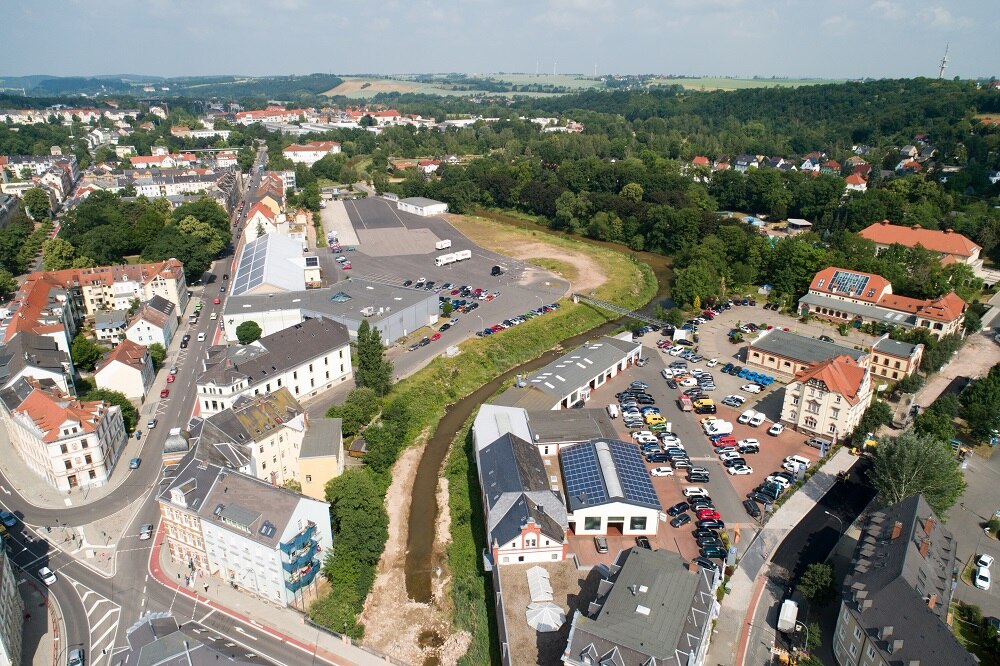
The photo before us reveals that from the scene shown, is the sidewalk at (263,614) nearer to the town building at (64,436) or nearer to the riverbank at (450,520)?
the riverbank at (450,520)

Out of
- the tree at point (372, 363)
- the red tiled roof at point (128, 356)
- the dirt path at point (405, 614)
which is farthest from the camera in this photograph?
the red tiled roof at point (128, 356)

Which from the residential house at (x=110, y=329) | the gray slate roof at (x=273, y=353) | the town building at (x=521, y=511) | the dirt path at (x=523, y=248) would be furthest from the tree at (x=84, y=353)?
the dirt path at (x=523, y=248)

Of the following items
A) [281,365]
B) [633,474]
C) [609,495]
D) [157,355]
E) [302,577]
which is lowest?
[302,577]

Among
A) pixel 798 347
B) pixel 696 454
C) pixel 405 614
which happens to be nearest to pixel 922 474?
pixel 696 454

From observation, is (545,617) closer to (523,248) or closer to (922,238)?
(523,248)

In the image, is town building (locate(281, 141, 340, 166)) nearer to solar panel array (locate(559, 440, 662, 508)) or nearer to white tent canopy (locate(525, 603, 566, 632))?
solar panel array (locate(559, 440, 662, 508))

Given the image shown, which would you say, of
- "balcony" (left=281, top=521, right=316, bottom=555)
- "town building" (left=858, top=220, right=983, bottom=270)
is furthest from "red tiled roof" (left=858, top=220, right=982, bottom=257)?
"balcony" (left=281, top=521, right=316, bottom=555)

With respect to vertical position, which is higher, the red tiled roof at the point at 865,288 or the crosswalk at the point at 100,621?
the red tiled roof at the point at 865,288
